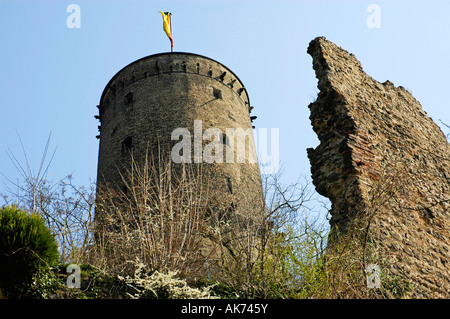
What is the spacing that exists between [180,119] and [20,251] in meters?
A: 10.8

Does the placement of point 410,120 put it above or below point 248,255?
above

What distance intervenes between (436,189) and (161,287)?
4.40 m

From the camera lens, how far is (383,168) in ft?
18.6

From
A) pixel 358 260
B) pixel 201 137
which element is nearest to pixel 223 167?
pixel 201 137

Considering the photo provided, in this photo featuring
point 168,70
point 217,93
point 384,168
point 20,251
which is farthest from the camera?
point 217,93

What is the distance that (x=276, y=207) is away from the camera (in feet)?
19.8

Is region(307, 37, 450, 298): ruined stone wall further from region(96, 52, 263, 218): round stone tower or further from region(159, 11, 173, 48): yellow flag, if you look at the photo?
region(159, 11, 173, 48): yellow flag

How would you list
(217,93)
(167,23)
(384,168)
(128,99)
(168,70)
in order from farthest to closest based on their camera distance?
(167,23), (217,93), (168,70), (128,99), (384,168)

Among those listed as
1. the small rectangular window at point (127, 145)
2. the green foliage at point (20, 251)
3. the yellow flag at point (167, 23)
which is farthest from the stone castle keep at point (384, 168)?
the yellow flag at point (167, 23)

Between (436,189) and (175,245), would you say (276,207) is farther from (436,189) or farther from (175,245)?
(436,189)

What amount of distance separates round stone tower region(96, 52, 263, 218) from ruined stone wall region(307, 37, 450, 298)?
6008 mm

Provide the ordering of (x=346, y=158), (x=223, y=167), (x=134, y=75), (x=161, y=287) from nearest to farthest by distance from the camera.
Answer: (x=161, y=287)
(x=346, y=158)
(x=223, y=167)
(x=134, y=75)

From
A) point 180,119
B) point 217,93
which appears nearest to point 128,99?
point 180,119

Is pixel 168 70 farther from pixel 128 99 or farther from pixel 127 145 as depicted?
pixel 127 145
